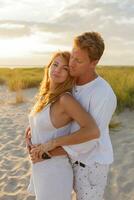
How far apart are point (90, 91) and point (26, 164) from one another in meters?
3.42

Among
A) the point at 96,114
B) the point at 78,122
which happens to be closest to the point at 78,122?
the point at 78,122

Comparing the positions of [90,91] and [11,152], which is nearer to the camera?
[90,91]

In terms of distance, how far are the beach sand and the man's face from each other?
91.2 inches

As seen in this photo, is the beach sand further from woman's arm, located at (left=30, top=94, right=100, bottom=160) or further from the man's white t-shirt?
woman's arm, located at (left=30, top=94, right=100, bottom=160)

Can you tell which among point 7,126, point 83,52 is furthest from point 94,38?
point 7,126

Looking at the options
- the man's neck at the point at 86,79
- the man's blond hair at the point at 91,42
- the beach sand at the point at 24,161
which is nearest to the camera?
the man's blond hair at the point at 91,42

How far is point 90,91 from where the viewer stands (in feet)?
8.06

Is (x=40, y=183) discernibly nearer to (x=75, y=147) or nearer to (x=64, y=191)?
(x=64, y=191)

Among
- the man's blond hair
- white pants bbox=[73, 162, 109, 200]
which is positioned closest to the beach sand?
white pants bbox=[73, 162, 109, 200]

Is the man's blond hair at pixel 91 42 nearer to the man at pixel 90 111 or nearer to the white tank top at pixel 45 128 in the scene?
the man at pixel 90 111

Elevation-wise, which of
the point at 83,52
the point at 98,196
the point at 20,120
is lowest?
the point at 20,120

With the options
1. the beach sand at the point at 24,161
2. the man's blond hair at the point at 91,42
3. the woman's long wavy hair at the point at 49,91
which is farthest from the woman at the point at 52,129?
the beach sand at the point at 24,161

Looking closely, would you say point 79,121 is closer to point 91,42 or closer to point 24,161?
point 91,42

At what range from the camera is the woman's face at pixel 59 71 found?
2.55m
